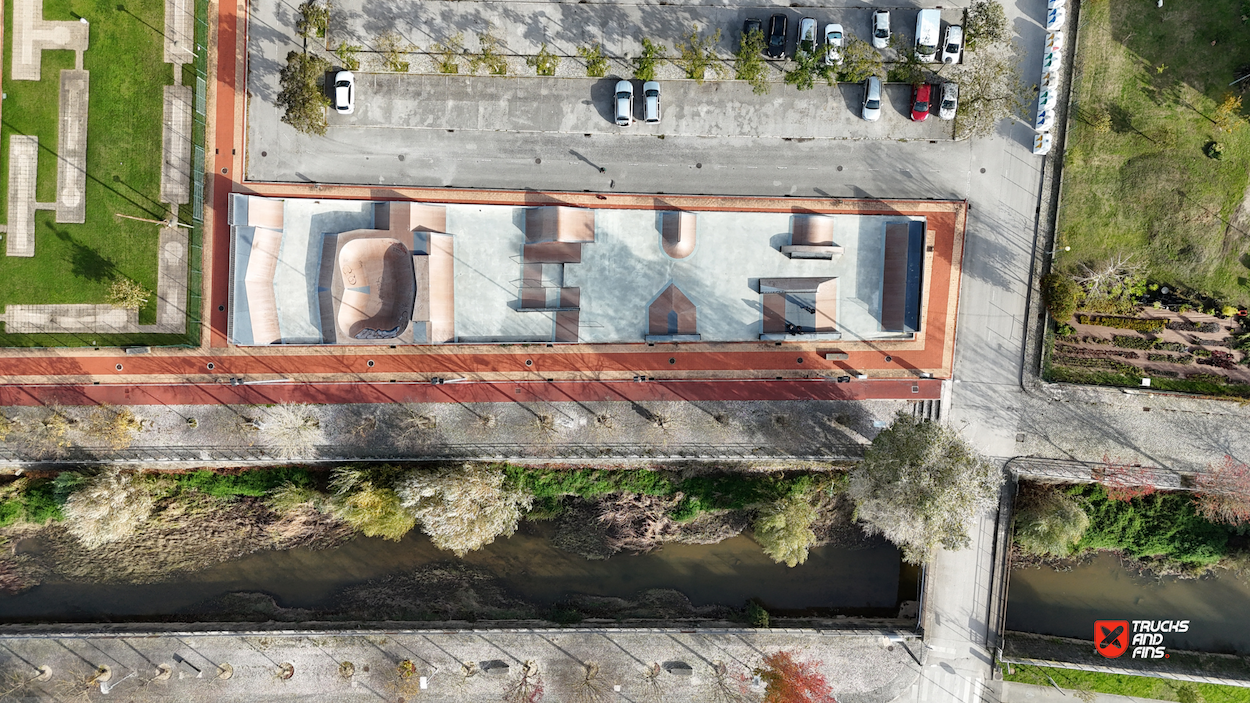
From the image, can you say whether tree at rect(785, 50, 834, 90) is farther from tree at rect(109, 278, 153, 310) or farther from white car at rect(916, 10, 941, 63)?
tree at rect(109, 278, 153, 310)

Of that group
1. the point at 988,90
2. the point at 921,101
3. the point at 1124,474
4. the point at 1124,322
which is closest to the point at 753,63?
the point at 921,101

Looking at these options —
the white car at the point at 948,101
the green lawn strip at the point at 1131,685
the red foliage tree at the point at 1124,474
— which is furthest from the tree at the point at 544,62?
the green lawn strip at the point at 1131,685

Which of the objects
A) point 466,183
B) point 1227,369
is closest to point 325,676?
point 466,183

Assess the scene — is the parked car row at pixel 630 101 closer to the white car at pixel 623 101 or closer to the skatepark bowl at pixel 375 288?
the white car at pixel 623 101

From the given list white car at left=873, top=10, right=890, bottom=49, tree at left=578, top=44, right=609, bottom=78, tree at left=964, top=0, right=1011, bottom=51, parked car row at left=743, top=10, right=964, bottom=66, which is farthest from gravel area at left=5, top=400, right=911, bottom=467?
tree at left=964, top=0, right=1011, bottom=51

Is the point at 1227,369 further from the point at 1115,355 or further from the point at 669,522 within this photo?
the point at 669,522
